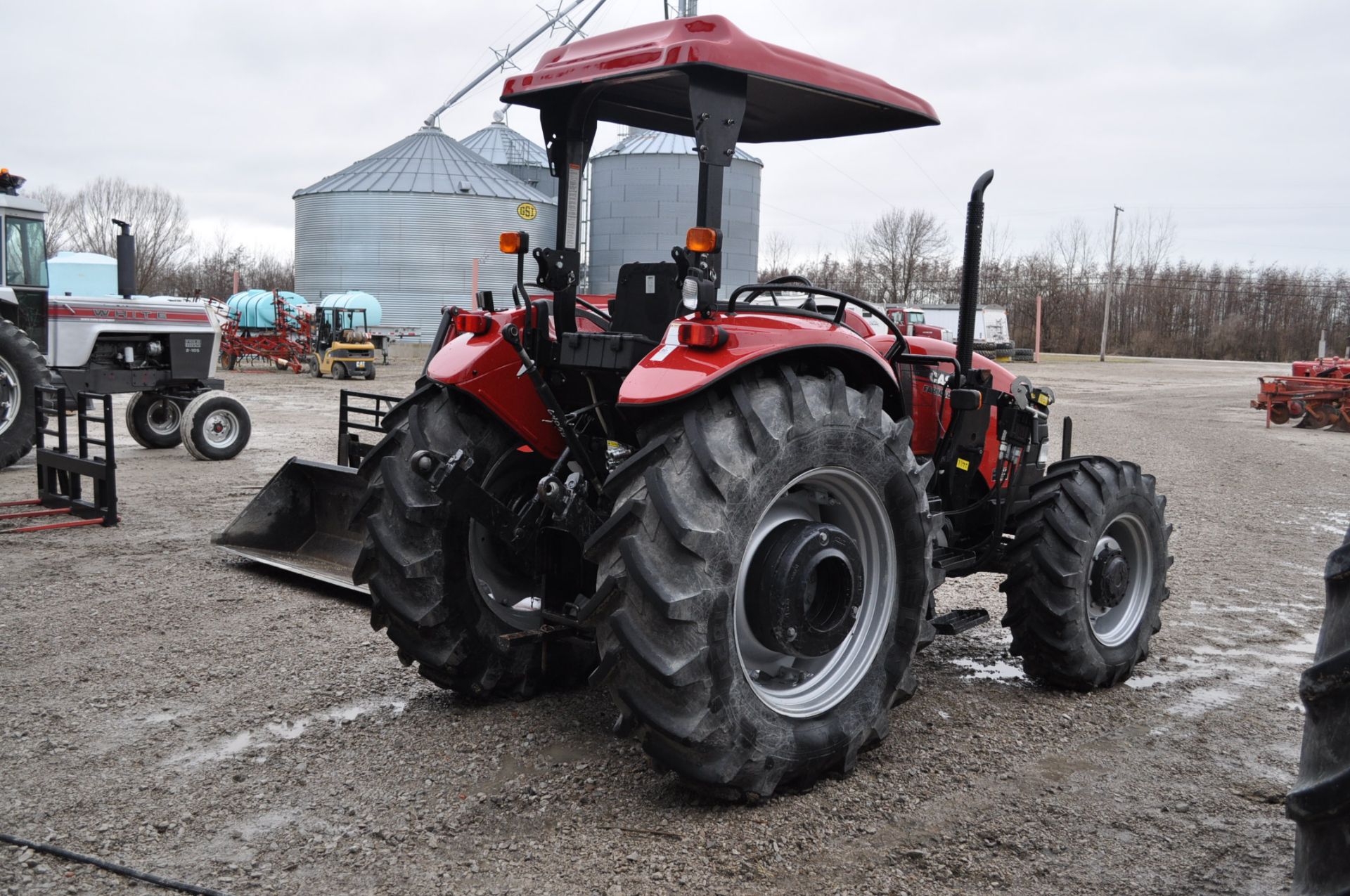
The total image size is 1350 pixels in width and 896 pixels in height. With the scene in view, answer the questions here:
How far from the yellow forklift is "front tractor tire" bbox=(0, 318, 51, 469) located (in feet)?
46.0

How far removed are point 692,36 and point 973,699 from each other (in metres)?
2.75

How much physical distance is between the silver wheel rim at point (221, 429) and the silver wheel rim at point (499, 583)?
8055 millimetres

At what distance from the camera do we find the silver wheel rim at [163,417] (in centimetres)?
1208

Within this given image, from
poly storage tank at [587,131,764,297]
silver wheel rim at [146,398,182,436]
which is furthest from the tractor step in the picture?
poly storage tank at [587,131,764,297]

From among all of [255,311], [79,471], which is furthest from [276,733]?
[255,311]

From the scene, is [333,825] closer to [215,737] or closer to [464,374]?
[215,737]

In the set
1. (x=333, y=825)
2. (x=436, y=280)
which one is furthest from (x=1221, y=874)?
(x=436, y=280)

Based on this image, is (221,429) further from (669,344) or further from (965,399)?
(669,344)

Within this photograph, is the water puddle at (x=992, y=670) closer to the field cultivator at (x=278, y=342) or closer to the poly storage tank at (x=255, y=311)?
the field cultivator at (x=278, y=342)

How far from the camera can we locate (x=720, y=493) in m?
3.00

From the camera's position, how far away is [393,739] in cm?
376

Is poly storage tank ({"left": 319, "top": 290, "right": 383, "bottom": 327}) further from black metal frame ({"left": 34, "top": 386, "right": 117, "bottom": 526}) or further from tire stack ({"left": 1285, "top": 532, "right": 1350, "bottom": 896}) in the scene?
tire stack ({"left": 1285, "top": 532, "right": 1350, "bottom": 896})

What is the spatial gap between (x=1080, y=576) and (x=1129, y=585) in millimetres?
563

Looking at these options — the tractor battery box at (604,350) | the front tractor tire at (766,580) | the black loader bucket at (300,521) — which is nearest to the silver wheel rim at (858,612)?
the front tractor tire at (766,580)
